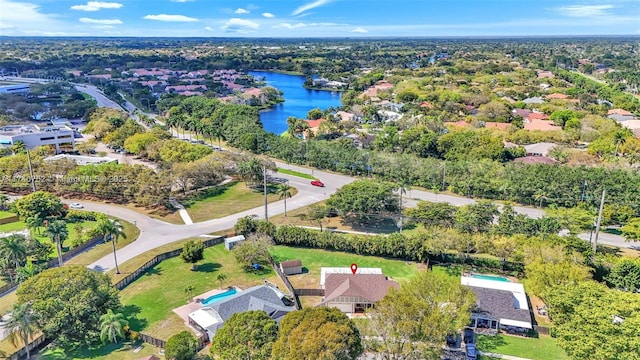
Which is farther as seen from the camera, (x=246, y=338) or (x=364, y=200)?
(x=364, y=200)

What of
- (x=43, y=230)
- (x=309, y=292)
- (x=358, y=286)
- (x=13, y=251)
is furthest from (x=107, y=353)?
(x=43, y=230)

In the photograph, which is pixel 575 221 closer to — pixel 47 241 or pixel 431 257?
pixel 431 257

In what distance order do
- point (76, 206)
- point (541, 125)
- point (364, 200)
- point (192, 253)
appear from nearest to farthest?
point (192, 253) < point (364, 200) < point (76, 206) < point (541, 125)

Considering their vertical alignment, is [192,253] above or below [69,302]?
below

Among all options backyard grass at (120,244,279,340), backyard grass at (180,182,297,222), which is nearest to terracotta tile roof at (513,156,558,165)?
backyard grass at (180,182,297,222)

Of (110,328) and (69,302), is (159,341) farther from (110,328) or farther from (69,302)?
(69,302)

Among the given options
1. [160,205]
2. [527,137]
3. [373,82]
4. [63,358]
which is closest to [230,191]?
[160,205]
